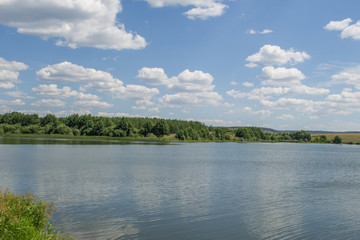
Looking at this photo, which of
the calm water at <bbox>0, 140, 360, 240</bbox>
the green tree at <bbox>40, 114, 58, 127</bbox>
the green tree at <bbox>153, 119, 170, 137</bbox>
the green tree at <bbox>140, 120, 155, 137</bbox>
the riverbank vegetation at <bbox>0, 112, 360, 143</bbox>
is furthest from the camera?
the green tree at <bbox>40, 114, 58, 127</bbox>

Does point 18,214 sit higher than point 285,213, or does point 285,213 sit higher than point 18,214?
point 18,214

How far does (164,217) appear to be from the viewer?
1652 centimetres

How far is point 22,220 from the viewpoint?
11.3 m

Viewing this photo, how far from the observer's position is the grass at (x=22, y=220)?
34.0 feet

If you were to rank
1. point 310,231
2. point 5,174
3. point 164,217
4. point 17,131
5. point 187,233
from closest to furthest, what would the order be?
point 187,233, point 310,231, point 164,217, point 5,174, point 17,131

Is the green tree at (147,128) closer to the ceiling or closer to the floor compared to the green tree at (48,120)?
closer to the floor

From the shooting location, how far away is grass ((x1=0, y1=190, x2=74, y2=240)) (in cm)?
1037

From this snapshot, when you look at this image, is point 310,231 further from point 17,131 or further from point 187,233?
point 17,131

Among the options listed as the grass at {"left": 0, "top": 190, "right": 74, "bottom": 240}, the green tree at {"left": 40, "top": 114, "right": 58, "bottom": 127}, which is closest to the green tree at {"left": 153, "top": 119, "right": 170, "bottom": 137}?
the green tree at {"left": 40, "top": 114, "right": 58, "bottom": 127}

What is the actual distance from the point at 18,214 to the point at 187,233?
7155mm

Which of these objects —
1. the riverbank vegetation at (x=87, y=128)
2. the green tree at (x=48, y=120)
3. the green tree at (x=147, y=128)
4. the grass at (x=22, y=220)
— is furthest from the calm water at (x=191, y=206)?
the green tree at (x=48, y=120)

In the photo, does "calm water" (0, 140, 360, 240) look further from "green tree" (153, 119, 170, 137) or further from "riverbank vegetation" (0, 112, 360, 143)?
"green tree" (153, 119, 170, 137)

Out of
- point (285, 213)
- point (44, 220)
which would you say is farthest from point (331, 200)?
point (44, 220)

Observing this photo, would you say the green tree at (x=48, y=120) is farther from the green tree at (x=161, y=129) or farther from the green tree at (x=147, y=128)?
the green tree at (x=161, y=129)
